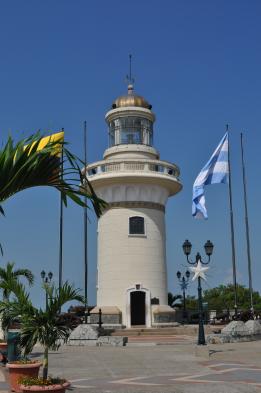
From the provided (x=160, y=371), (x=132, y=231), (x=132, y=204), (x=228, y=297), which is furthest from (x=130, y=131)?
(x=228, y=297)

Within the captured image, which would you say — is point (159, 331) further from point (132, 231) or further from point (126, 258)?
point (132, 231)

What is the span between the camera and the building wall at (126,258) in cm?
3497

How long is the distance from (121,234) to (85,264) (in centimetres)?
510

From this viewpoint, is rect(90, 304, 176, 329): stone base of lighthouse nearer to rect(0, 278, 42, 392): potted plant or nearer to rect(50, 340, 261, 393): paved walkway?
rect(50, 340, 261, 393): paved walkway

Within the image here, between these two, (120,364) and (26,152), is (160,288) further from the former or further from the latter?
(26,152)

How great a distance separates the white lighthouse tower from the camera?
1373 inches

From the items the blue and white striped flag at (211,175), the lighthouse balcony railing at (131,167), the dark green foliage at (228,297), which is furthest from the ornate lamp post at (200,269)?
the dark green foliage at (228,297)

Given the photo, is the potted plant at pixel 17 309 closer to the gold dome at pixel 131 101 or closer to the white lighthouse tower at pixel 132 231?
the white lighthouse tower at pixel 132 231

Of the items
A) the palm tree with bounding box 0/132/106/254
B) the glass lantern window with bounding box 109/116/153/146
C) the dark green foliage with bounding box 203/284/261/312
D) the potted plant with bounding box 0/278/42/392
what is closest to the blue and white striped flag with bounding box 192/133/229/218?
the glass lantern window with bounding box 109/116/153/146

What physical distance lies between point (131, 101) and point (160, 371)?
2578cm

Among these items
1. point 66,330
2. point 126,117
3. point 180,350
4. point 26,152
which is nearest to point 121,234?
point 126,117

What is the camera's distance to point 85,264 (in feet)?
102

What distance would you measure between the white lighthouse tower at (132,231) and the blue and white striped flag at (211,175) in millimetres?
5658

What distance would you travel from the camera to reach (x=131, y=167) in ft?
119
